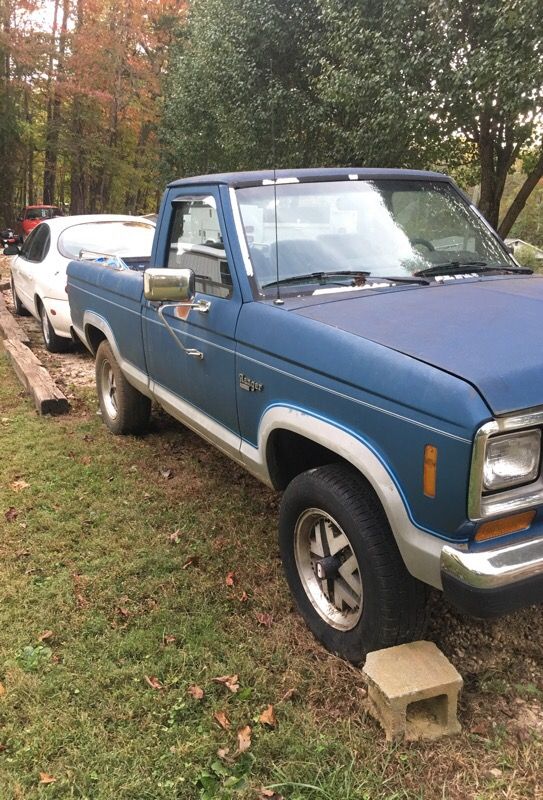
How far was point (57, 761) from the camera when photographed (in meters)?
2.32

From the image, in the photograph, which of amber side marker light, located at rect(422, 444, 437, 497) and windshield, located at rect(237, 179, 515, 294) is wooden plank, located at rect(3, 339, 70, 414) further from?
amber side marker light, located at rect(422, 444, 437, 497)

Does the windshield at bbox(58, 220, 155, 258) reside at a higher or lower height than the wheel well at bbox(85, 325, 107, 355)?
higher

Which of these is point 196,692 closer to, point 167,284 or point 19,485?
point 167,284

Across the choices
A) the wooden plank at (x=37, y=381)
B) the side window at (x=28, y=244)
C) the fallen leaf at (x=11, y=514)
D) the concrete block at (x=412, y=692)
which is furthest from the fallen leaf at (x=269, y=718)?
the side window at (x=28, y=244)

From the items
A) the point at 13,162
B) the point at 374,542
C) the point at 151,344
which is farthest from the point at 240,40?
the point at 13,162

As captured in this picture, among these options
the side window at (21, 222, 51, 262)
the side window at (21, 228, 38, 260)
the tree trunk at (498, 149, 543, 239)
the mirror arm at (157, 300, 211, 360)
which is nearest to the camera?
the mirror arm at (157, 300, 211, 360)

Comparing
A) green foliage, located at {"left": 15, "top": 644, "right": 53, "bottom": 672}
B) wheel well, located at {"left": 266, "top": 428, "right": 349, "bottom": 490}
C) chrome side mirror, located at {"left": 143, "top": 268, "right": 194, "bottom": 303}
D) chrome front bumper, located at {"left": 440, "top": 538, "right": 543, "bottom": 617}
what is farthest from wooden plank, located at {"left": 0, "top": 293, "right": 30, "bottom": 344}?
chrome front bumper, located at {"left": 440, "top": 538, "right": 543, "bottom": 617}

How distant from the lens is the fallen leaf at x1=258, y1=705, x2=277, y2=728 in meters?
2.44

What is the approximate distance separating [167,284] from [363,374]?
4.06ft

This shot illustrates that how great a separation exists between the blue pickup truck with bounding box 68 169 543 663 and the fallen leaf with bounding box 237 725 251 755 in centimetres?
52

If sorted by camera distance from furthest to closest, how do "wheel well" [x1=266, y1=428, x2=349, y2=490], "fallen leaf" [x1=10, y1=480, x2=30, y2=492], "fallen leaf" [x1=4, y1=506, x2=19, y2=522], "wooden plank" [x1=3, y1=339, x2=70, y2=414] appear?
"wooden plank" [x1=3, y1=339, x2=70, y2=414] < "fallen leaf" [x1=10, y1=480, x2=30, y2=492] < "fallen leaf" [x1=4, y1=506, x2=19, y2=522] < "wheel well" [x1=266, y1=428, x2=349, y2=490]

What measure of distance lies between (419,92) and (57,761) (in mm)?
9347

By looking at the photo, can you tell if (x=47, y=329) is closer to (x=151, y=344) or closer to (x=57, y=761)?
(x=151, y=344)

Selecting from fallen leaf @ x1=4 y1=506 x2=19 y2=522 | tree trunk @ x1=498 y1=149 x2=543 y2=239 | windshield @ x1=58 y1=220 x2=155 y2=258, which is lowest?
fallen leaf @ x1=4 y1=506 x2=19 y2=522
